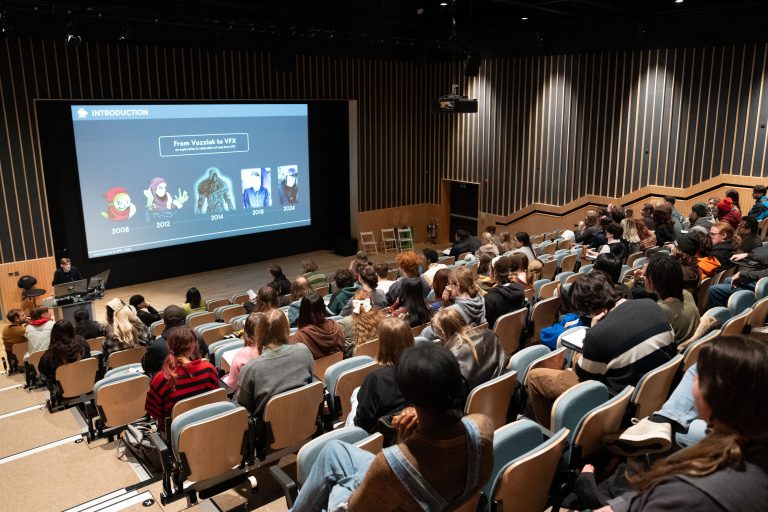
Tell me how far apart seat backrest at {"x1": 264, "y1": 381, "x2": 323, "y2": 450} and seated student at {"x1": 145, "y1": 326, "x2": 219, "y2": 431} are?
0.59m

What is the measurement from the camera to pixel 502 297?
5.09 meters

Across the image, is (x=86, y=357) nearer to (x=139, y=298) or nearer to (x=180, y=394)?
(x=139, y=298)

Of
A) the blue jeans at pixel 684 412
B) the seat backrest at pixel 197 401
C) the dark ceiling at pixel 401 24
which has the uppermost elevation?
the dark ceiling at pixel 401 24

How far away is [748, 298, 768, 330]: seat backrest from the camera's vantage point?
4.28 meters

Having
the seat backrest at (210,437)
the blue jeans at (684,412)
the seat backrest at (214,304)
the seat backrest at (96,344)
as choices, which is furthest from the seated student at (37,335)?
the blue jeans at (684,412)

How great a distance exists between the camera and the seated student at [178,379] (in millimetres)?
3803

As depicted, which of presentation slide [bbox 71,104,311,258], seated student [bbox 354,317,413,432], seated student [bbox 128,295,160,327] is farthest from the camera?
presentation slide [bbox 71,104,311,258]

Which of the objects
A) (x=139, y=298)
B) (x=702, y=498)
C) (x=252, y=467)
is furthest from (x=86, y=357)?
(x=702, y=498)

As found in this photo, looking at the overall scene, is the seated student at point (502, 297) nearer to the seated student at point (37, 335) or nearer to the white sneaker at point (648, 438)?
the white sneaker at point (648, 438)

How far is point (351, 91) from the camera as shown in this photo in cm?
1373

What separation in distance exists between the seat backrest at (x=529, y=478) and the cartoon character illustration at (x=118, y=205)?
10122 mm

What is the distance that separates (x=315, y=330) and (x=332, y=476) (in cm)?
237

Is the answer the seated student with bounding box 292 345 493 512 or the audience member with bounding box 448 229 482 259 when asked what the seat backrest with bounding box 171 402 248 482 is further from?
the audience member with bounding box 448 229 482 259

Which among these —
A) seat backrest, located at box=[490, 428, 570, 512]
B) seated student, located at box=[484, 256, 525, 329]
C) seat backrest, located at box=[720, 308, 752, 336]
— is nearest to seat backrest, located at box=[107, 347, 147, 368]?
seated student, located at box=[484, 256, 525, 329]
